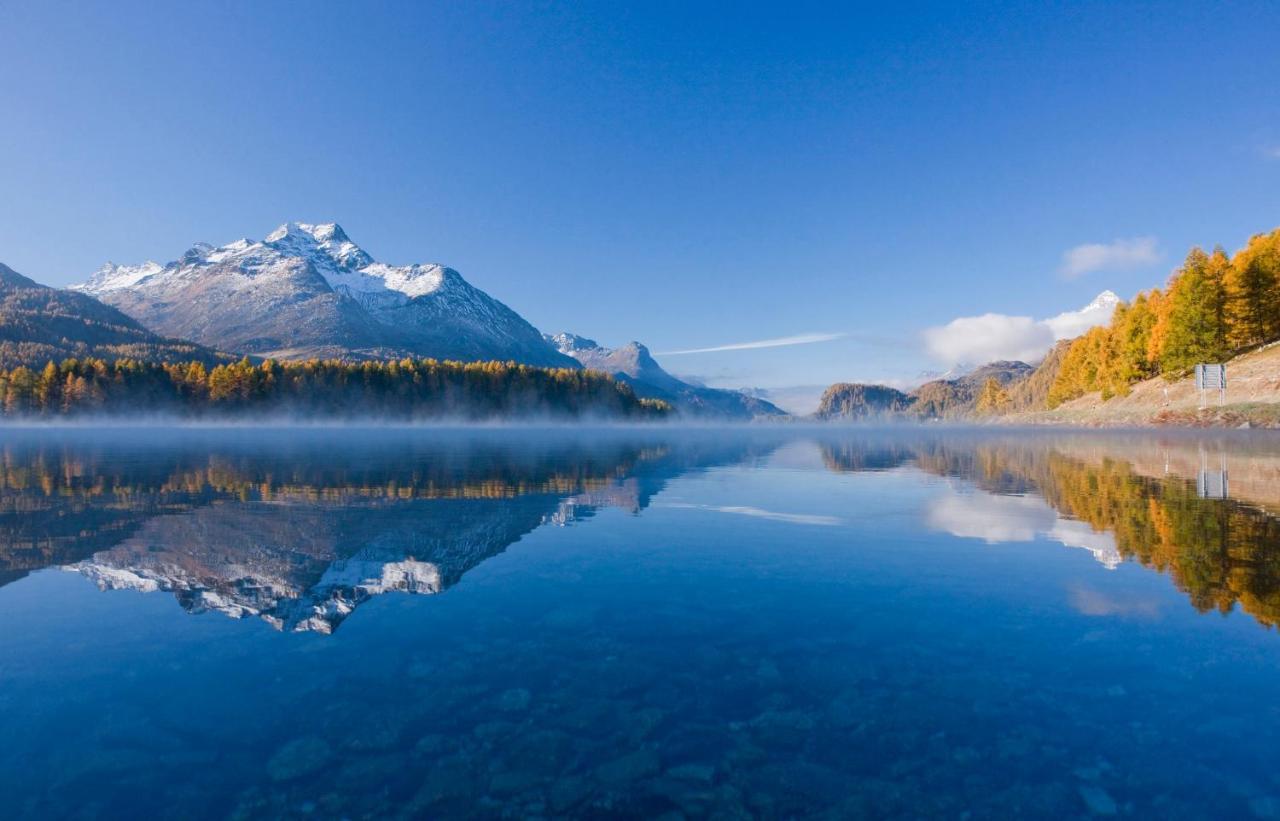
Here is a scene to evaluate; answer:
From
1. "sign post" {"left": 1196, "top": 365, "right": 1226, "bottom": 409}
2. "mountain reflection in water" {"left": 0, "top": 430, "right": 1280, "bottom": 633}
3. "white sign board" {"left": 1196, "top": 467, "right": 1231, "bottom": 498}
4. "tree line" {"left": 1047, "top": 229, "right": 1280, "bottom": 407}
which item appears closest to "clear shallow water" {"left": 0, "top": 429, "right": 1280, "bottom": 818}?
"mountain reflection in water" {"left": 0, "top": 430, "right": 1280, "bottom": 633}

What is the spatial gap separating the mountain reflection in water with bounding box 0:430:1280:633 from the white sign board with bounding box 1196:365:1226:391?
70.8m

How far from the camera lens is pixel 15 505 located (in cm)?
2831

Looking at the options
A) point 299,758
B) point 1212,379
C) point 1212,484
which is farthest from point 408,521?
point 1212,379

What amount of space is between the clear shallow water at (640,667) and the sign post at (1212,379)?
10520cm

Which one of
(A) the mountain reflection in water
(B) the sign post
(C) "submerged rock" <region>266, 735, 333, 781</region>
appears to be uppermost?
(B) the sign post

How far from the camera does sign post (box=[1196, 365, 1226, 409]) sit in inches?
4053

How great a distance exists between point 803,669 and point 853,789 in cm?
355

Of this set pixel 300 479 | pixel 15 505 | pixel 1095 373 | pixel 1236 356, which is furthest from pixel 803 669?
pixel 1095 373

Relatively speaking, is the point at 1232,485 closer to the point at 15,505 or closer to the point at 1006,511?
the point at 1006,511

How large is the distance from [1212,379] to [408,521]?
423ft

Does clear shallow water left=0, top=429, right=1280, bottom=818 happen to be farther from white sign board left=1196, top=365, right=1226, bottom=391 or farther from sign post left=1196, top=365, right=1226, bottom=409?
white sign board left=1196, top=365, right=1226, bottom=391

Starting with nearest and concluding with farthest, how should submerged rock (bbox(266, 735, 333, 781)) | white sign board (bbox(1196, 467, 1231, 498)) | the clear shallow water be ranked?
1. the clear shallow water
2. submerged rock (bbox(266, 735, 333, 781))
3. white sign board (bbox(1196, 467, 1231, 498))

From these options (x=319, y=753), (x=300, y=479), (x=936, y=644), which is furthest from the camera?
(x=300, y=479)

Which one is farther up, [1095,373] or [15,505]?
[1095,373]
